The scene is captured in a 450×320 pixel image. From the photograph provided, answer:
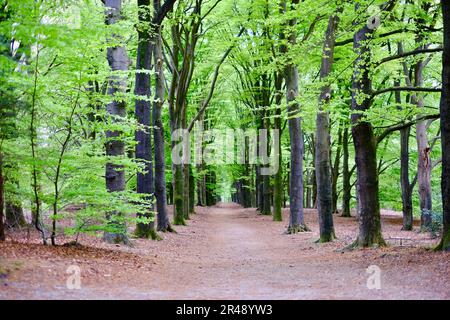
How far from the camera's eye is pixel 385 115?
40.6 feet

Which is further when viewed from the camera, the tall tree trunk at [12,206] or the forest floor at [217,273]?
the tall tree trunk at [12,206]

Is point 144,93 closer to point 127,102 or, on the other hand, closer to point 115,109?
point 127,102

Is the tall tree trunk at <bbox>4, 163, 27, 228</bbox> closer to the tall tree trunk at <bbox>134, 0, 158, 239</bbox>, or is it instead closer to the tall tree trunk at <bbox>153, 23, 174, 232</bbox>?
the tall tree trunk at <bbox>134, 0, 158, 239</bbox>

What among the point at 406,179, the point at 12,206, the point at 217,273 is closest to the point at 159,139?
the point at 12,206

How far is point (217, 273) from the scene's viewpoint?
10023 mm

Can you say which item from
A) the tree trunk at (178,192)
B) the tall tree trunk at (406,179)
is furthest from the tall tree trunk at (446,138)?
the tree trunk at (178,192)

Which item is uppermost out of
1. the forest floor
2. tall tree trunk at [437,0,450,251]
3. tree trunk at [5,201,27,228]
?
tall tree trunk at [437,0,450,251]

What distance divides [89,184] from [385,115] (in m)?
8.00

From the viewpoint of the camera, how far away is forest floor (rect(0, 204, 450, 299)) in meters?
6.82

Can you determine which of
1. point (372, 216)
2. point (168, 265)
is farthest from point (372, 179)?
point (168, 265)

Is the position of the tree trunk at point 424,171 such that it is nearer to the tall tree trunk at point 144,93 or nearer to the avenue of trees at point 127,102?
the avenue of trees at point 127,102

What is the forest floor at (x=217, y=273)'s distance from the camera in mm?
6820

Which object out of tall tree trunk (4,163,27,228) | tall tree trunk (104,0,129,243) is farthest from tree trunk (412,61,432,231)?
tall tree trunk (4,163,27,228)
